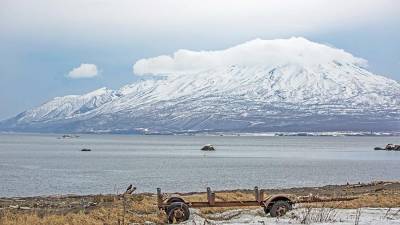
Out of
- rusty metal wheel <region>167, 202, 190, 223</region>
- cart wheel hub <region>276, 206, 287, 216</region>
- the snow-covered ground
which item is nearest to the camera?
the snow-covered ground

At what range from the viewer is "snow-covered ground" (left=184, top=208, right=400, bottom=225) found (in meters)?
18.4

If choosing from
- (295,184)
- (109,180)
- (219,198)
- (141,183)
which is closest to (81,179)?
(109,180)

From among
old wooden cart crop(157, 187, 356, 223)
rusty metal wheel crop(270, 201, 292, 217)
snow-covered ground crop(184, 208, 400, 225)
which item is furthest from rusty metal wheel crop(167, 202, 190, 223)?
rusty metal wheel crop(270, 201, 292, 217)

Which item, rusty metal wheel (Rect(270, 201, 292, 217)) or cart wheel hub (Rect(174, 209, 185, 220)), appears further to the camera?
rusty metal wheel (Rect(270, 201, 292, 217))

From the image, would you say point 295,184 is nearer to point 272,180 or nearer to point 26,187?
point 272,180

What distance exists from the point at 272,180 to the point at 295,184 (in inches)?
207

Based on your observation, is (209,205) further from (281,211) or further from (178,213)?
(281,211)

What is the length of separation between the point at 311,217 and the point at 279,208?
1.52m

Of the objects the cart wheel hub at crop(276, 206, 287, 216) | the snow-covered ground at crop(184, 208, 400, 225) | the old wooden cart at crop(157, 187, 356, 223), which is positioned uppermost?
the old wooden cart at crop(157, 187, 356, 223)

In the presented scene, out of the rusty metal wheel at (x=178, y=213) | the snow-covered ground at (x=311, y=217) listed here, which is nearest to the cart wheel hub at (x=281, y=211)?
the snow-covered ground at (x=311, y=217)

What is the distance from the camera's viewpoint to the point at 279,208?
20.5m

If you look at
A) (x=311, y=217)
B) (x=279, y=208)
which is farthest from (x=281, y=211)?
(x=311, y=217)

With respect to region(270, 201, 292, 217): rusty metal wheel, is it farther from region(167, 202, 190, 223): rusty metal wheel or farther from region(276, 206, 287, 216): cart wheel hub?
region(167, 202, 190, 223): rusty metal wheel

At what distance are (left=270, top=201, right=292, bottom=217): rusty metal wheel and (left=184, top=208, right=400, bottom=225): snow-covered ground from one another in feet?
0.68
